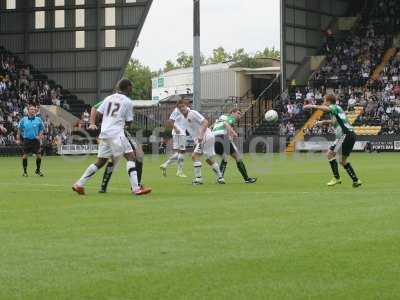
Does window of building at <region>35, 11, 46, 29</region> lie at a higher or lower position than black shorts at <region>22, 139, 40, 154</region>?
Result: higher

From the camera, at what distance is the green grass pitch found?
22.6 feet

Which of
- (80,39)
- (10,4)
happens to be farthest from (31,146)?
(10,4)

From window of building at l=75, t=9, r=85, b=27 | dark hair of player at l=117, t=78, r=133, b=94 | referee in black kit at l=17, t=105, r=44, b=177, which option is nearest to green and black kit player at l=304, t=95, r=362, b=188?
dark hair of player at l=117, t=78, r=133, b=94

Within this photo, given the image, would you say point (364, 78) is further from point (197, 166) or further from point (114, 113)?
point (114, 113)

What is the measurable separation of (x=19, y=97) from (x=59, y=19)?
6.63m

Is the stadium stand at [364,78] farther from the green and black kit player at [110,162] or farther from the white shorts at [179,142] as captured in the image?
the green and black kit player at [110,162]

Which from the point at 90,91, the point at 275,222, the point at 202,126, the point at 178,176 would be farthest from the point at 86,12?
the point at 275,222

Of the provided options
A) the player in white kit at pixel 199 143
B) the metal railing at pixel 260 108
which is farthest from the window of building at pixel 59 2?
the player in white kit at pixel 199 143

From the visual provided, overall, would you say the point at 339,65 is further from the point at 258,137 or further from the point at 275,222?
the point at 275,222

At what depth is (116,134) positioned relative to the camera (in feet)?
54.0

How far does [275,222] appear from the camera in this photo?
11.3 metres

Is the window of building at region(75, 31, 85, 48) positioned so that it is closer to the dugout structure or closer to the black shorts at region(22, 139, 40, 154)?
the dugout structure

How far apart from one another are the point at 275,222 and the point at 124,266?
3.76m

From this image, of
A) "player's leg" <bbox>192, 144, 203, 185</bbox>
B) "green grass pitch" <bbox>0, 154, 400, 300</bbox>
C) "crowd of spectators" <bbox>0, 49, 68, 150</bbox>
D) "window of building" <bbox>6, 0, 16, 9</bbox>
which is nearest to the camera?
"green grass pitch" <bbox>0, 154, 400, 300</bbox>
